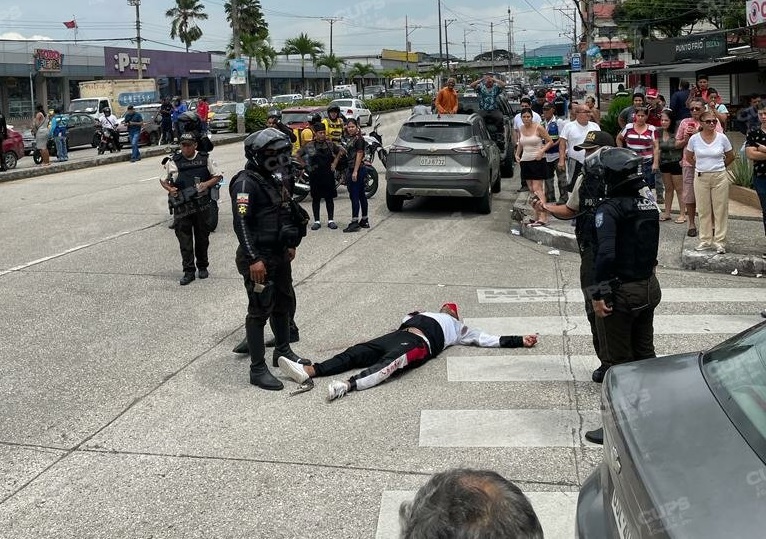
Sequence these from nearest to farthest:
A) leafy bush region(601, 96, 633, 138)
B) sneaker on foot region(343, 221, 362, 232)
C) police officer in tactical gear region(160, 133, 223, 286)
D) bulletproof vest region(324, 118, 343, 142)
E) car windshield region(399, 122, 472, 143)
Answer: police officer in tactical gear region(160, 133, 223, 286) < sneaker on foot region(343, 221, 362, 232) < car windshield region(399, 122, 472, 143) < bulletproof vest region(324, 118, 343, 142) < leafy bush region(601, 96, 633, 138)

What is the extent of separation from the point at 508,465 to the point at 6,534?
2694 mm

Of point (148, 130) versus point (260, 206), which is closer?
point (260, 206)

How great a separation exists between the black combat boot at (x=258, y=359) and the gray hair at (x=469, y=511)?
4.45 meters

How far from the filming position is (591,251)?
5871 millimetres

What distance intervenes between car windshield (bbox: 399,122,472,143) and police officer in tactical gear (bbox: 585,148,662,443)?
8.90 metres

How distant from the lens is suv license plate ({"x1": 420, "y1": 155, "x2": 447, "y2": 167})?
14055mm

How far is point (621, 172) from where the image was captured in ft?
17.2

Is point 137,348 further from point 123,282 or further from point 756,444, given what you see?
point 756,444

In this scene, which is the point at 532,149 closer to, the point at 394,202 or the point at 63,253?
the point at 394,202

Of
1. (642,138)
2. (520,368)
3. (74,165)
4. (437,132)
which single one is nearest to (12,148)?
(74,165)

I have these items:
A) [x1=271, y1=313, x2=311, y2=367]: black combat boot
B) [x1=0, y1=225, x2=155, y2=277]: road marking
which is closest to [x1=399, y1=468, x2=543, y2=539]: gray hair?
[x1=271, y1=313, x2=311, y2=367]: black combat boot

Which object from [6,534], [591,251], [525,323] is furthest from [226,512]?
[525,323]

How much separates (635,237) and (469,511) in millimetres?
3822

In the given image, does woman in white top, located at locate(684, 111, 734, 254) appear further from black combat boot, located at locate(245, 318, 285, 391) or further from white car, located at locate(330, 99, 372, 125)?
white car, located at locate(330, 99, 372, 125)
